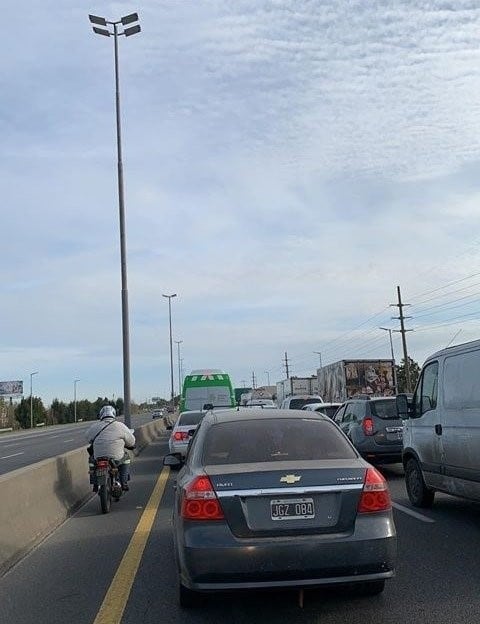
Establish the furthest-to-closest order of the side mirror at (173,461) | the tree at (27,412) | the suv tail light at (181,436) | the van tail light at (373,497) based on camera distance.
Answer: the tree at (27,412), the suv tail light at (181,436), the side mirror at (173,461), the van tail light at (373,497)

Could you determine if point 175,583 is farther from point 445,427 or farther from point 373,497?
point 445,427

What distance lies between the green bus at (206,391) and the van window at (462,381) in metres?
18.3

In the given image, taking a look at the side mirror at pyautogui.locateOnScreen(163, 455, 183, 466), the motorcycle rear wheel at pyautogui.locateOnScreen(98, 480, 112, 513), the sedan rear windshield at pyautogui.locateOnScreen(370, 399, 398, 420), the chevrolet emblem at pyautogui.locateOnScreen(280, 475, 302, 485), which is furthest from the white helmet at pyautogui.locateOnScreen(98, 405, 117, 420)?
the chevrolet emblem at pyautogui.locateOnScreen(280, 475, 302, 485)

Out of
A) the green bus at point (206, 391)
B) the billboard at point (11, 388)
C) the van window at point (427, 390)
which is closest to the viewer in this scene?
the van window at point (427, 390)

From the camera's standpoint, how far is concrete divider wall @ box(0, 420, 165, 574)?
7685mm

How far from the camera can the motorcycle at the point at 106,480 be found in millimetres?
10711

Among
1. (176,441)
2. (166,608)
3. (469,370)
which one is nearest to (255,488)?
(166,608)

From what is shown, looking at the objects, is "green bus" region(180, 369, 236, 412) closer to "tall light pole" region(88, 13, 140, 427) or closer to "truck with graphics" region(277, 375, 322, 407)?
"tall light pole" region(88, 13, 140, 427)

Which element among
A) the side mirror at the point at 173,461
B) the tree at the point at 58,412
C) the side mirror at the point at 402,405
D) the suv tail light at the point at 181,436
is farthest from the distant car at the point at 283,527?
the tree at the point at 58,412

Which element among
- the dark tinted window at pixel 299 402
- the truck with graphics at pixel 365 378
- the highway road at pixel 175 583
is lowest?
the highway road at pixel 175 583

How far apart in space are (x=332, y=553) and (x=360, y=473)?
65 cm

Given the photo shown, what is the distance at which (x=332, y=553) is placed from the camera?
5.01m

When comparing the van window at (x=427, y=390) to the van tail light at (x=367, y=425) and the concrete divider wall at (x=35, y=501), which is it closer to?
the van tail light at (x=367, y=425)

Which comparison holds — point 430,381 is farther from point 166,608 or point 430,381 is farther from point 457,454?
point 166,608
